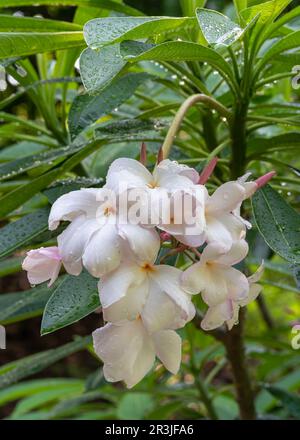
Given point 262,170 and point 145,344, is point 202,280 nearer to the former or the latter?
point 145,344

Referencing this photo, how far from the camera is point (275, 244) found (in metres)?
0.71

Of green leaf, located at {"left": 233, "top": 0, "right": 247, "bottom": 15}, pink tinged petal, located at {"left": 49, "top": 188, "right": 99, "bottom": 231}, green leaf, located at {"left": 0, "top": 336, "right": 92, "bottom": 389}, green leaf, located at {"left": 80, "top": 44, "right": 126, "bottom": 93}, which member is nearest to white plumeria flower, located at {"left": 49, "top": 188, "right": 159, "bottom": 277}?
pink tinged petal, located at {"left": 49, "top": 188, "right": 99, "bottom": 231}

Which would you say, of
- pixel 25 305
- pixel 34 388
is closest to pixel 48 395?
pixel 34 388

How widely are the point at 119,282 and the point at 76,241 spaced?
0.15 feet

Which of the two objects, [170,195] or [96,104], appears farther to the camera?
[96,104]

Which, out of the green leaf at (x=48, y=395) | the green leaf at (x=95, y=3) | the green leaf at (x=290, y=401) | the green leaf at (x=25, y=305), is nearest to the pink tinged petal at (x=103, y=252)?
the green leaf at (x=95, y=3)

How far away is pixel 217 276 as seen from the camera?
1.82ft

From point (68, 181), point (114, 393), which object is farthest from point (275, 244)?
point (114, 393)

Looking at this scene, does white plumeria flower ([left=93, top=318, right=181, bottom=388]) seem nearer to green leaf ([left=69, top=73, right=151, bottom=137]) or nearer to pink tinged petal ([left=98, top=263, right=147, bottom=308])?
pink tinged petal ([left=98, top=263, right=147, bottom=308])

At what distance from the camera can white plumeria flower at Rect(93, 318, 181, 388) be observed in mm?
→ 537

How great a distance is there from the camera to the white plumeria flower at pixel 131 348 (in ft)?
1.76

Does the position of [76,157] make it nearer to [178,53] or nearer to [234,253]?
[178,53]

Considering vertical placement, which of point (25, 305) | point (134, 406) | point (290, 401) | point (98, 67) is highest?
point (98, 67)

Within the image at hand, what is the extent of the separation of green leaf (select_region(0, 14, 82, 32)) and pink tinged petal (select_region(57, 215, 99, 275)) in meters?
0.36
